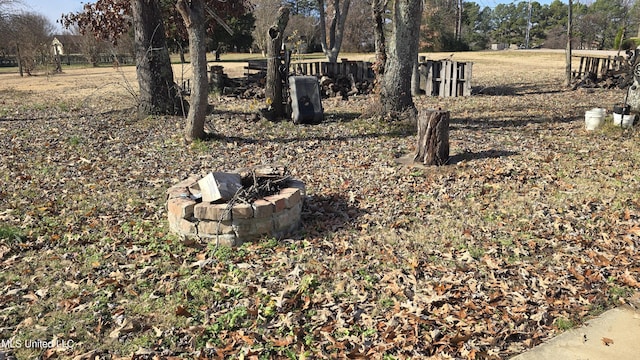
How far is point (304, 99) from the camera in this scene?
964 centimetres

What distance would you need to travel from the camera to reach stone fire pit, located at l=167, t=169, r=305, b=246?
438cm

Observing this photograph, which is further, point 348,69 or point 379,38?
point 348,69

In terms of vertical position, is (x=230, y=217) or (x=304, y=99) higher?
(x=304, y=99)

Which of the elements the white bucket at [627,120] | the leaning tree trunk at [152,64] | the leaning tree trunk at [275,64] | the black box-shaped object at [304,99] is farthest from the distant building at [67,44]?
the white bucket at [627,120]

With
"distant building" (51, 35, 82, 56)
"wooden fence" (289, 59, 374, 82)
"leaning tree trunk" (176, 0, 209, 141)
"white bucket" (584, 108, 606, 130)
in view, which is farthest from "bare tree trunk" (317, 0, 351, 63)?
"distant building" (51, 35, 82, 56)

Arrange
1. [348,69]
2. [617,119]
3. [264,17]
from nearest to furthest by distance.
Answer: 1. [617,119]
2. [348,69]
3. [264,17]

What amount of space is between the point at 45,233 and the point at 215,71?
10.8m

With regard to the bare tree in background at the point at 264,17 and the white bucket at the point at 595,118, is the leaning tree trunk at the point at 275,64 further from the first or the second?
the bare tree in background at the point at 264,17

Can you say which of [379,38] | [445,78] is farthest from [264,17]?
[379,38]

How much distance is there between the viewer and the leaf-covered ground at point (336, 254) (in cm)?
322

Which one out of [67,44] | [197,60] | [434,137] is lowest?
[434,137]

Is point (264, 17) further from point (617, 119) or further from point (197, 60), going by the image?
point (617, 119)

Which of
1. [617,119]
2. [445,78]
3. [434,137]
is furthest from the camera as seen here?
[445,78]

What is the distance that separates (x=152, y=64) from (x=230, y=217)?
7317 mm
